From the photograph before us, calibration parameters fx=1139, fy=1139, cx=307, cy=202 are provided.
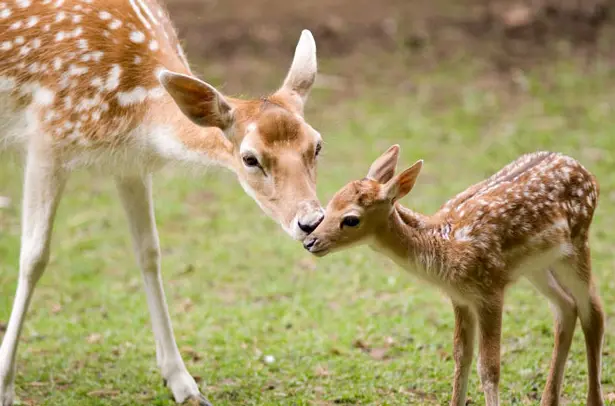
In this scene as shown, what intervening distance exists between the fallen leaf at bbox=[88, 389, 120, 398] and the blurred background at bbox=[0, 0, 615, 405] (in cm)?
2

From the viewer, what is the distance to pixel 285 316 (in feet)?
25.8

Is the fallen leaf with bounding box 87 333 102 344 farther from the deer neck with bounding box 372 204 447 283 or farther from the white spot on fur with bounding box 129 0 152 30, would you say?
the deer neck with bounding box 372 204 447 283

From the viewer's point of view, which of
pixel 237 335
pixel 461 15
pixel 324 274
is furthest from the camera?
pixel 461 15

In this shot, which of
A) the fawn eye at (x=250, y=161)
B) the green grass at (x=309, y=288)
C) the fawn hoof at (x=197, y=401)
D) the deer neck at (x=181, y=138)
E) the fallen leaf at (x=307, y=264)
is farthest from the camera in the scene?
the fallen leaf at (x=307, y=264)

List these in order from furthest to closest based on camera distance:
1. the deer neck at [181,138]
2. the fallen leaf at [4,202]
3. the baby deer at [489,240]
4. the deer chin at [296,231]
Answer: the fallen leaf at [4,202] < the deer neck at [181,138] < the deer chin at [296,231] < the baby deer at [489,240]

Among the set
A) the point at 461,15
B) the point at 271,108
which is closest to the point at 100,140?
the point at 271,108

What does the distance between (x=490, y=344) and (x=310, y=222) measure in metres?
1.00

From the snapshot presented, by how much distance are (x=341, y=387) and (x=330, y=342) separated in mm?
803

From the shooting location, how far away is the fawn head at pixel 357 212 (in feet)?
16.5

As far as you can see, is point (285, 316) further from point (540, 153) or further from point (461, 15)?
point (461, 15)

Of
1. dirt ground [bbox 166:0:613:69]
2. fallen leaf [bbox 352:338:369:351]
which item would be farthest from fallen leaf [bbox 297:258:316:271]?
dirt ground [bbox 166:0:613:69]

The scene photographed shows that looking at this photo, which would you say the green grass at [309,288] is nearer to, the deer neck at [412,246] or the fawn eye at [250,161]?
the fawn eye at [250,161]

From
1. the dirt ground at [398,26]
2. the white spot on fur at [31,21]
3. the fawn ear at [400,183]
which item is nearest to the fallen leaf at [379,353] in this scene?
the fawn ear at [400,183]

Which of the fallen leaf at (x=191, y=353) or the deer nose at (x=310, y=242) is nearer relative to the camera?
the deer nose at (x=310, y=242)
